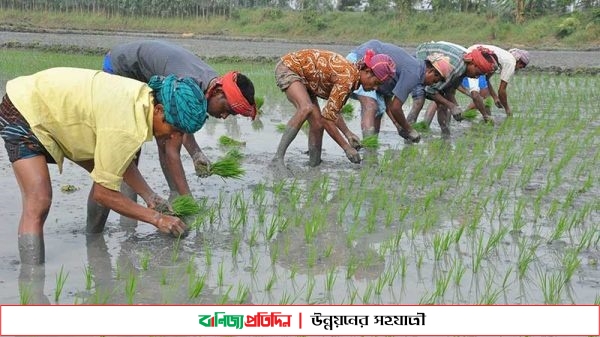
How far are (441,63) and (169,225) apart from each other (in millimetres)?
3989

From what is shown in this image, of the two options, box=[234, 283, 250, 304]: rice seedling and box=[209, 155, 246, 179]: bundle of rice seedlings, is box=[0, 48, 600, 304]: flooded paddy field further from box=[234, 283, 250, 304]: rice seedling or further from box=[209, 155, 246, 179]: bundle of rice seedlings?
box=[209, 155, 246, 179]: bundle of rice seedlings

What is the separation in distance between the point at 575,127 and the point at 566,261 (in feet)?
Answer: 16.2

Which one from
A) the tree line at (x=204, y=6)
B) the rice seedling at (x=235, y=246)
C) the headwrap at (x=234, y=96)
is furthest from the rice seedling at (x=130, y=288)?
the tree line at (x=204, y=6)

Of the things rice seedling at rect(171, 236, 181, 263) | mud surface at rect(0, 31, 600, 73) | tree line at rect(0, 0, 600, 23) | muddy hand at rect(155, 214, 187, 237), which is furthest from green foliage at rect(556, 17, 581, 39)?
muddy hand at rect(155, 214, 187, 237)

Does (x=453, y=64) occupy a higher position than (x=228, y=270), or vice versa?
(x=453, y=64)

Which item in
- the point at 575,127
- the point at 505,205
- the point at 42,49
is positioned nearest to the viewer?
the point at 505,205

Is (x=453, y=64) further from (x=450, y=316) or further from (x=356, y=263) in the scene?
(x=450, y=316)

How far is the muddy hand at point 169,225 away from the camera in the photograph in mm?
3605

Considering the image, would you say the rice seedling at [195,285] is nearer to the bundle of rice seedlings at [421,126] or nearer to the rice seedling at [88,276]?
the rice seedling at [88,276]

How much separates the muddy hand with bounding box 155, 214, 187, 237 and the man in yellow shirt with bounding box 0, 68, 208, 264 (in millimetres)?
46

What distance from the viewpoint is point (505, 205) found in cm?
491

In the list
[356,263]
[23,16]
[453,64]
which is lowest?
[23,16]

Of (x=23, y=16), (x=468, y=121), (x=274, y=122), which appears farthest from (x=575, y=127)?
(x=23, y=16)

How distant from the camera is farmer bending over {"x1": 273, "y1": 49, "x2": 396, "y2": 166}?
18.2ft
